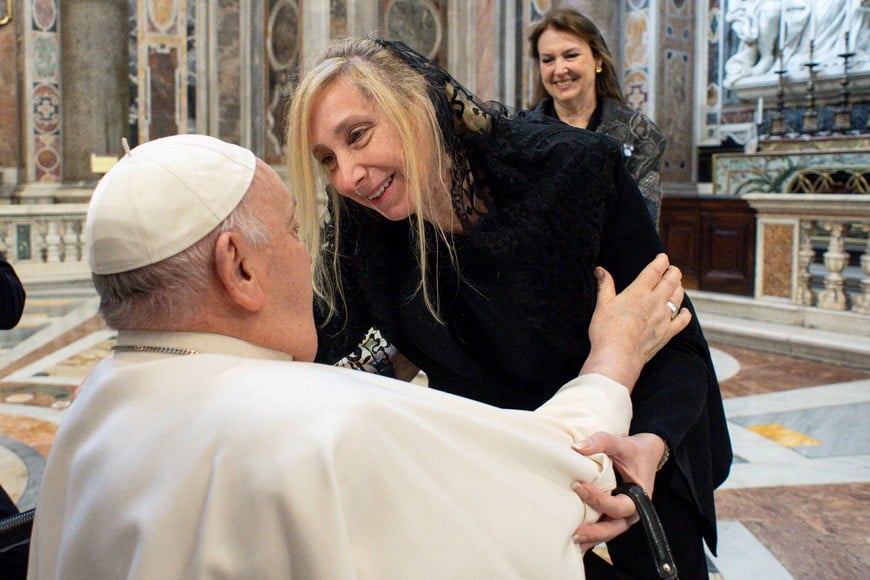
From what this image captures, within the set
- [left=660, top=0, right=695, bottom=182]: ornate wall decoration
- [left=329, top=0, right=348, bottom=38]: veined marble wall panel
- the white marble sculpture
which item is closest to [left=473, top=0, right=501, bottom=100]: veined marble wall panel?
[left=329, top=0, right=348, bottom=38]: veined marble wall panel

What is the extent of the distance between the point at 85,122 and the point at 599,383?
11.0 m

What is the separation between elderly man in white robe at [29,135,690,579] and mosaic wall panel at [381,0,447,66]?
33.3 ft

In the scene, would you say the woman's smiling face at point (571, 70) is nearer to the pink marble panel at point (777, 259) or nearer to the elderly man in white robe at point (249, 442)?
the elderly man in white robe at point (249, 442)

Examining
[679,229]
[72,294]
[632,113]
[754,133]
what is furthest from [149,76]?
[632,113]

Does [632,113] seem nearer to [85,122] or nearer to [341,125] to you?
[341,125]

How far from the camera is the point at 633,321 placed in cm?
167

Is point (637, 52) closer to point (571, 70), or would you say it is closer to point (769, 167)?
point (769, 167)

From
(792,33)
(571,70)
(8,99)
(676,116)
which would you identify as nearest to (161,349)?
(571,70)

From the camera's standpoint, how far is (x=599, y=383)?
1.52 meters

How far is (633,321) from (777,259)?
6.55 metres

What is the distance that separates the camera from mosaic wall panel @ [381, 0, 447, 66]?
11.1 m

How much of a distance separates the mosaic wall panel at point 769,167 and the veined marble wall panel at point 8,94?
332 inches

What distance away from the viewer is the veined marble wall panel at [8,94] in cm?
1109

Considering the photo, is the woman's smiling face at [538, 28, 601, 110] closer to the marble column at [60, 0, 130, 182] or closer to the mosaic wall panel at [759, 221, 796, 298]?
the mosaic wall panel at [759, 221, 796, 298]
